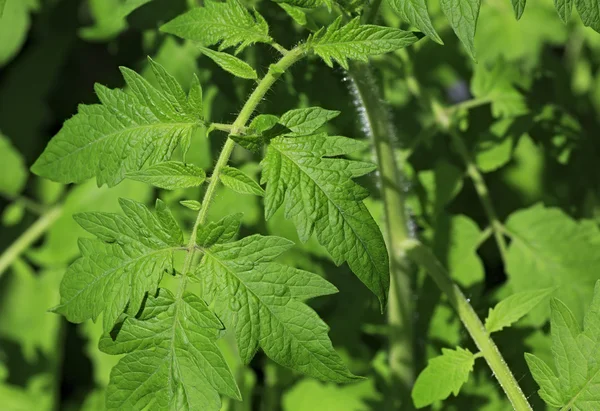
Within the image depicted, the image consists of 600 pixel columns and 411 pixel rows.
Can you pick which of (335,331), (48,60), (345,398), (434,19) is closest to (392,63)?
(434,19)

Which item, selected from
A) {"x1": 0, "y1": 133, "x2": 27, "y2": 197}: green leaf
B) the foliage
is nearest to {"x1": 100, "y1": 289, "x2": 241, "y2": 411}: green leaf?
the foliage

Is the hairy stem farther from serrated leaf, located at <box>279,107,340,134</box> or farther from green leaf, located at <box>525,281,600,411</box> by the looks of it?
green leaf, located at <box>525,281,600,411</box>

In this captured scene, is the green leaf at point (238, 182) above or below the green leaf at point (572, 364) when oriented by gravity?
above

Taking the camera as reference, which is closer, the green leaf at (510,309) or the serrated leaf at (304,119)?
the serrated leaf at (304,119)

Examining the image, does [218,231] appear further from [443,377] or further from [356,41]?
[443,377]

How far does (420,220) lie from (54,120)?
1577mm

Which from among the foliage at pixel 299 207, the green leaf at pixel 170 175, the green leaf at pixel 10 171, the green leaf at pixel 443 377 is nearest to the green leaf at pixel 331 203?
the foliage at pixel 299 207

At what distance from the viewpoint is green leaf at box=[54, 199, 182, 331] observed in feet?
3.56

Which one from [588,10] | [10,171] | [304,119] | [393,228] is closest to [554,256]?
[393,228]

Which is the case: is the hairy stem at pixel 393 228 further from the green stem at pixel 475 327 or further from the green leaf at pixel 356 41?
the green leaf at pixel 356 41

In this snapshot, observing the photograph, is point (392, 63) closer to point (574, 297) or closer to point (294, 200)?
point (574, 297)

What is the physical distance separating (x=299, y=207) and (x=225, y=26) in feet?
1.16

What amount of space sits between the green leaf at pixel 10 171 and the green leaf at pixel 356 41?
4.36ft

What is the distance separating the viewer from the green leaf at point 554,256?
1.60 metres
